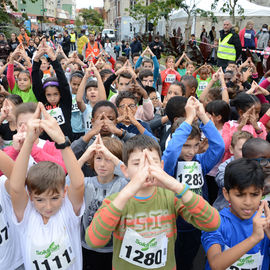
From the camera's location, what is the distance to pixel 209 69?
683 centimetres

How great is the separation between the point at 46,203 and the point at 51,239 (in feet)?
0.73

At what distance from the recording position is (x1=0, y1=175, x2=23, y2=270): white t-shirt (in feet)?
6.92

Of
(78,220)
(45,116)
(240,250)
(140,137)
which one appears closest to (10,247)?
(78,220)

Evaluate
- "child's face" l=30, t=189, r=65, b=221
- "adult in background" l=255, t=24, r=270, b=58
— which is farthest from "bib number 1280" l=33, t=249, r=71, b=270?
"adult in background" l=255, t=24, r=270, b=58

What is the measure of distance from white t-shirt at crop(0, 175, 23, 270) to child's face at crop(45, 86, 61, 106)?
2.30 m

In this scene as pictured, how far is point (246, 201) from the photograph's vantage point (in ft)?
6.65

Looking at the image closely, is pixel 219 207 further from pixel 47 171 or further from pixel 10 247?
pixel 10 247

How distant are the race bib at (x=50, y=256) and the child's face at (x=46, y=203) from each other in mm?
175

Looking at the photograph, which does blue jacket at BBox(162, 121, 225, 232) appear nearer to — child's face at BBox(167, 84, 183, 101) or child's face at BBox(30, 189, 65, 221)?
child's face at BBox(30, 189, 65, 221)

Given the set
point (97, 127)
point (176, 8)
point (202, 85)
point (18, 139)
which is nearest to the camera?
point (18, 139)

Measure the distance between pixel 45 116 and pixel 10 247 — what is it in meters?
0.97

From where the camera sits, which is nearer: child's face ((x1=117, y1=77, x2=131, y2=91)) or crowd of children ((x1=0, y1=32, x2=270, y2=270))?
crowd of children ((x1=0, y1=32, x2=270, y2=270))

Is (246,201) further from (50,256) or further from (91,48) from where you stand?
(91,48)

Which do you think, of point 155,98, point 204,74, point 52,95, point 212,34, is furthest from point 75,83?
point 212,34
